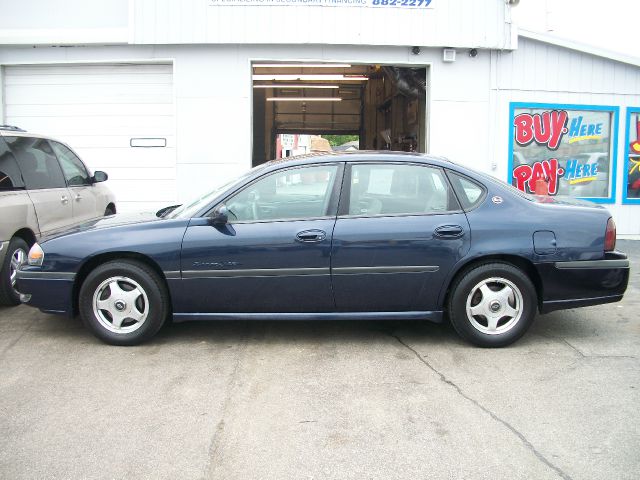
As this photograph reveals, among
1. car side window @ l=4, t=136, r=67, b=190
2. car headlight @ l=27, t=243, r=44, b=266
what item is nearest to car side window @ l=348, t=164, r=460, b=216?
car headlight @ l=27, t=243, r=44, b=266

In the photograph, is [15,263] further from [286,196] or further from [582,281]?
[582,281]

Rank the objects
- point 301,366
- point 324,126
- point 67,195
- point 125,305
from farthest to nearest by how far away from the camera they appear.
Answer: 1. point 324,126
2. point 67,195
3. point 125,305
4. point 301,366

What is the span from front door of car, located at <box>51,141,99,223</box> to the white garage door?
111 inches

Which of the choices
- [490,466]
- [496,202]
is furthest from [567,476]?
[496,202]

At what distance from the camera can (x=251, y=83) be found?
34.9ft

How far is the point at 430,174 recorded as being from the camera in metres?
5.38

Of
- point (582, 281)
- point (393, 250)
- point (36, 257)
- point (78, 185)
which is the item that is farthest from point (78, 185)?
point (582, 281)

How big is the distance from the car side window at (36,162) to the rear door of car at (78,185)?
0.15 m

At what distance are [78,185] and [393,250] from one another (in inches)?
176

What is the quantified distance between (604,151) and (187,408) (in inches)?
381

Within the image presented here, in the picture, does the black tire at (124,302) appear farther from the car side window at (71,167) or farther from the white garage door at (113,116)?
the white garage door at (113,116)

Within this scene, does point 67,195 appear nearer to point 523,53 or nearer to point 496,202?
point 496,202

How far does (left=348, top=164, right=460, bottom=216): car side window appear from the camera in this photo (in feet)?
17.2

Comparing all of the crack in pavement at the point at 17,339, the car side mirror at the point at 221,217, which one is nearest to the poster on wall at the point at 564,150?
the car side mirror at the point at 221,217
